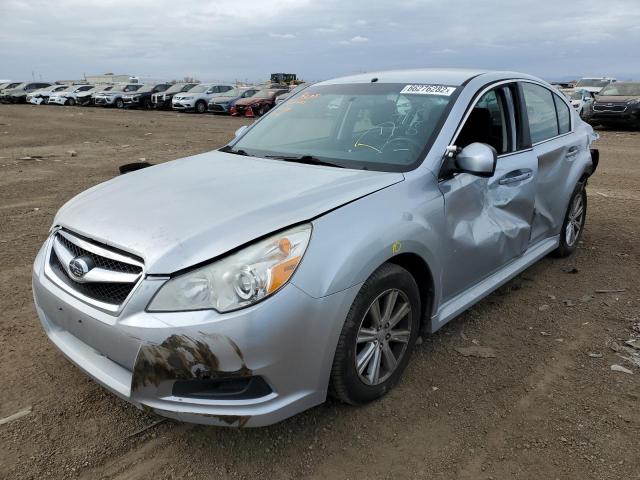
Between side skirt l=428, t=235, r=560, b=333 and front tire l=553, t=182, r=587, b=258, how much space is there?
462 mm

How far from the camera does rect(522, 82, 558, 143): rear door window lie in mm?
3973

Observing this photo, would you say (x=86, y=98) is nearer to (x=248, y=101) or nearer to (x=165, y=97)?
(x=165, y=97)

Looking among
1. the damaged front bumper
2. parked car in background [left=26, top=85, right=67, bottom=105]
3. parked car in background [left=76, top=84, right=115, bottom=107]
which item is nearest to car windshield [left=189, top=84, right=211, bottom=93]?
parked car in background [left=76, top=84, right=115, bottom=107]

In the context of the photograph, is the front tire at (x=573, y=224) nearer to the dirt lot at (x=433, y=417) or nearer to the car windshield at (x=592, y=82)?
the dirt lot at (x=433, y=417)

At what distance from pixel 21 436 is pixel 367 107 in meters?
2.74

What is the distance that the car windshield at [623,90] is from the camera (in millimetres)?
17766

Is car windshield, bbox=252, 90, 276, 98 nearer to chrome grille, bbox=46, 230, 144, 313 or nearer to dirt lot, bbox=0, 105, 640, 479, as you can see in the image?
dirt lot, bbox=0, 105, 640, 479

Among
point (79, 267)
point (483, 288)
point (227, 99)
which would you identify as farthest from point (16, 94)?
point (483, 288)

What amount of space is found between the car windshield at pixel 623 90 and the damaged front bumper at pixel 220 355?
63.3 feet

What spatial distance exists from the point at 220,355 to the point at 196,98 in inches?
1158

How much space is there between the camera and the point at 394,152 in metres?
3.06

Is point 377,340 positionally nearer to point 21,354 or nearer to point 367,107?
point 367,107

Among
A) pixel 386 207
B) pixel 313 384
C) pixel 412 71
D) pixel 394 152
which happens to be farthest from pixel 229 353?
pixel 412 71

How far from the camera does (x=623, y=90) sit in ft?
59.4
